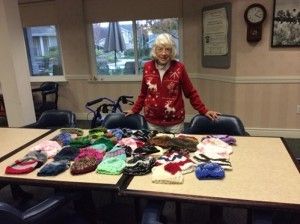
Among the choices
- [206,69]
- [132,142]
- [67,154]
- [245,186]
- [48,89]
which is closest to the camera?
[245,186]

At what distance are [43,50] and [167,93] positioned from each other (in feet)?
13.7

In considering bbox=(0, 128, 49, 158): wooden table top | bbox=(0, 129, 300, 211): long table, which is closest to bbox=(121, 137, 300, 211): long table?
bbox=(0, 129, 300, 211): long table

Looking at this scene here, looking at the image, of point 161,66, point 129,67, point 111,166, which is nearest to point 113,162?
point 111,166

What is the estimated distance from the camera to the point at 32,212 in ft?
4.49

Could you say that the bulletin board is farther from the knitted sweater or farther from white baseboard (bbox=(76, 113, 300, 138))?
the knitted sweater

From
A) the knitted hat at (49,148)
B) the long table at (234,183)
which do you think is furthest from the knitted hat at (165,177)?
the knitted hat at (49,148)

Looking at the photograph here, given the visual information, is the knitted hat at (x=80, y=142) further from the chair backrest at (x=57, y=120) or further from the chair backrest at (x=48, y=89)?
the chair backrest at (x=48, y=89)

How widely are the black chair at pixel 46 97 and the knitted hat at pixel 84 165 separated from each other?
376cm

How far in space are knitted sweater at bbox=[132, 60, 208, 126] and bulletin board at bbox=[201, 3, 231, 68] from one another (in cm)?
180

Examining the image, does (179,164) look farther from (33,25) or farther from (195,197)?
(33,25)

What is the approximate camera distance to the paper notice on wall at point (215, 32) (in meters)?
3.81

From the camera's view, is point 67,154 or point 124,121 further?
point 124,121

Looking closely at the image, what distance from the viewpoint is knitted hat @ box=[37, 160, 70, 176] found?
158cm

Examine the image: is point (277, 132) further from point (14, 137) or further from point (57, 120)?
point (14, 137)
